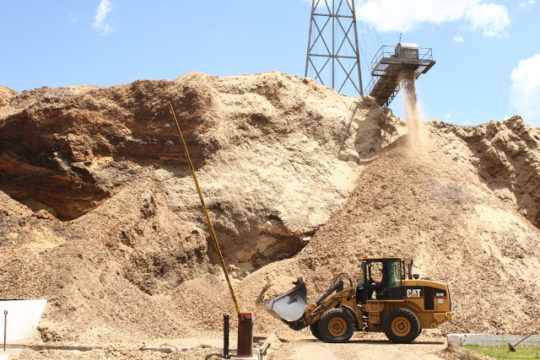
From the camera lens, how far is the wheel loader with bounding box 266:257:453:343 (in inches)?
585

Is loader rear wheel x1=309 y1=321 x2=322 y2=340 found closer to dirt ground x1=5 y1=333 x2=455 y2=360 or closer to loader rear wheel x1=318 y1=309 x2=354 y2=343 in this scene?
dirt ground x1=5 y1=333 x2=455 y2=360

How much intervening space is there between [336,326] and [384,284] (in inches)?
66.3

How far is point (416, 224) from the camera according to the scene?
21.8 meters

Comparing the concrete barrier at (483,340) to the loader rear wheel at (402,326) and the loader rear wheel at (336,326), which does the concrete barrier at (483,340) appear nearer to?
the loader rear wheel at (402,326)

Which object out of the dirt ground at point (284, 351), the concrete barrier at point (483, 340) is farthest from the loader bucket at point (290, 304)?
the concrete barrier at point (483, 340)

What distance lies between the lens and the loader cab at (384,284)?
49.9 feet

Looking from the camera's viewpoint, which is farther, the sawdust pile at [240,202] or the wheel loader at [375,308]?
the sawdust pile at [240,202]

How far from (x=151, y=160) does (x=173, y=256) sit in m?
5.28

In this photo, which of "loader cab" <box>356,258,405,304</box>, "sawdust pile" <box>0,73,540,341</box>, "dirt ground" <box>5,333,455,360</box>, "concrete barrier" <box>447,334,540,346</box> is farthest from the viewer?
"sawdust pile" <box>0,73,540,341</box>

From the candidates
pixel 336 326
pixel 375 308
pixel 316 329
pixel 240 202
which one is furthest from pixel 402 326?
pixel 240 202

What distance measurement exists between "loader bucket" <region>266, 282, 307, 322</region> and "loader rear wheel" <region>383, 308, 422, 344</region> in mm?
2219

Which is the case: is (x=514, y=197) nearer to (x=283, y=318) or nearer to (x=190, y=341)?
(x=283, y=318)

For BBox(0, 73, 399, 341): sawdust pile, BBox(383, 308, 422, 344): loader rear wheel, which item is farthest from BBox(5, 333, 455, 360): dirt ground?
BBox(0, 73, 399, 341): sawdust pile

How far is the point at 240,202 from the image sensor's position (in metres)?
24.1
